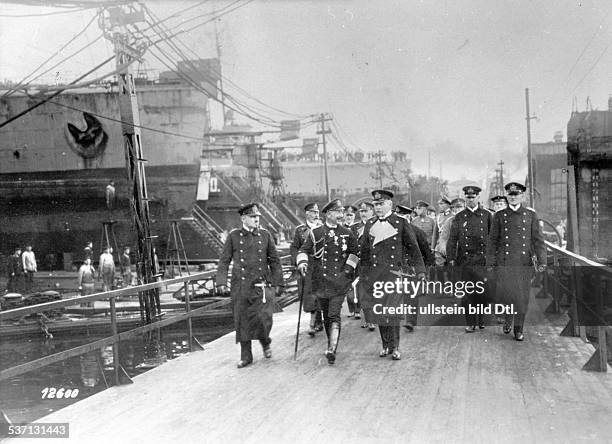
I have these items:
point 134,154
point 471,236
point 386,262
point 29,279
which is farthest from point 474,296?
point 29,279

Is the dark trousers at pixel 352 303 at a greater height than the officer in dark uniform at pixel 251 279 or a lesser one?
lesser

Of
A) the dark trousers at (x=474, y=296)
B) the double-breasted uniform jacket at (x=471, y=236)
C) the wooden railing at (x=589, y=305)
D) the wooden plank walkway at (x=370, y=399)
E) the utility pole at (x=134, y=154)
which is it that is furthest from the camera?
the utility pole at (x=134, y=154)

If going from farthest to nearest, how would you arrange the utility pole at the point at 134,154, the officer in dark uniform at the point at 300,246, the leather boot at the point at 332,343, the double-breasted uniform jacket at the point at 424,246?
1. the utility pole at the point at 134,154
2. the officer in dark uniform at the point at 300,246
3. the double-breasted uniform jacket at the point at 424,246
4. the leather boot at the point at 332,343

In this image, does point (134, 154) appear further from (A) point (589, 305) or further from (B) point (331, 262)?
(A) point (589, 305)

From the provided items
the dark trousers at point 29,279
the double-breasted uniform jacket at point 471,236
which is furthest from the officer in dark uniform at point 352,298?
the dark trousers at point 29,279

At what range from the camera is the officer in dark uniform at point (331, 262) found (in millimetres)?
6281

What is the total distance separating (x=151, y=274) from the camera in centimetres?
1159

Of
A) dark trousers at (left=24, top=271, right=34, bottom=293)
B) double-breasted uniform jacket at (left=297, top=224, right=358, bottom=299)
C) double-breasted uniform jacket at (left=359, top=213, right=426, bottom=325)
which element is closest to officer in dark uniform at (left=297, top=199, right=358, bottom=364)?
double-breasted uniform jacket at (left=297, top=224, right=358, bottom=299)

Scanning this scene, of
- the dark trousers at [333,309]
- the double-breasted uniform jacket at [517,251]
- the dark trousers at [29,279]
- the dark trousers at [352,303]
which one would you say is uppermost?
the double-breasted uniform jacket at [517,251]

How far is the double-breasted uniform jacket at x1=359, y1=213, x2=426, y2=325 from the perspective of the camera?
20.8 ft

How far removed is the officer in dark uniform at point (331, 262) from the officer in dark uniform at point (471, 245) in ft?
6.73

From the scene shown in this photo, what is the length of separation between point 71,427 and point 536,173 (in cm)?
4275

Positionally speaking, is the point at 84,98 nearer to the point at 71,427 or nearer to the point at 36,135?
the point at 36,135

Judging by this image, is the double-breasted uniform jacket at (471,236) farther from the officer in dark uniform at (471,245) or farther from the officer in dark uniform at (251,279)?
the officer in dark uniform at (251,279)
